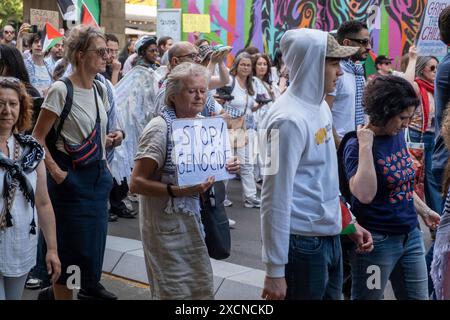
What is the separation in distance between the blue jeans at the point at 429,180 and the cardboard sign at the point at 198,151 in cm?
258

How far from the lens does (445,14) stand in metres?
4.88

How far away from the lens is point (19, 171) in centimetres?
355

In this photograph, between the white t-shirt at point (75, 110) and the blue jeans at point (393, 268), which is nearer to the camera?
the blue jeans at point (393, 268)

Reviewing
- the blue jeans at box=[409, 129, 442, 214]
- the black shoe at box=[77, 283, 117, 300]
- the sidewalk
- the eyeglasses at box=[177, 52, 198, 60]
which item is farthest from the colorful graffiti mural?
the black shoe at box=[77, 283, 117, 300]

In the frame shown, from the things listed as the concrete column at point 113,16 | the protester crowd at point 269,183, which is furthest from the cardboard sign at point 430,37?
the concrete column at point 113,16

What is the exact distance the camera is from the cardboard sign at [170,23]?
12859 mm

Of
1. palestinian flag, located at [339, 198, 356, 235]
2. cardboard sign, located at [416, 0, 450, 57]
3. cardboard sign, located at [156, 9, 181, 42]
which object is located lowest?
palestinian flag, located at [339, 198, 356, 235]

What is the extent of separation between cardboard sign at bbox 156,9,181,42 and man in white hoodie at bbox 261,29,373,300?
31.8 ft

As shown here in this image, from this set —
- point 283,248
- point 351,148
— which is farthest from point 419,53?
point 283,248

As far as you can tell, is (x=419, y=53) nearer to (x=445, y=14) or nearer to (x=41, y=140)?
(x=445, y=14)

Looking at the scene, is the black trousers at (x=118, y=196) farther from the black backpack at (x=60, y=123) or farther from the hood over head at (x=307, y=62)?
the hood over head at (x=307, y=62)

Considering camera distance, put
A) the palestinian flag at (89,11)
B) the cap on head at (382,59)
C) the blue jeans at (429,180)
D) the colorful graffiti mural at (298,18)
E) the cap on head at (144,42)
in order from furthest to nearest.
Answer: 1. the colorful graffiti mural at (298,18)
2. the cap on head at (382,59)
3. the palestinian flag at (89,11)
4. the cap on head at (144,42)
5. the blue jeans at (429,180)

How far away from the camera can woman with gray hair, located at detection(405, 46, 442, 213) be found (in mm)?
6431

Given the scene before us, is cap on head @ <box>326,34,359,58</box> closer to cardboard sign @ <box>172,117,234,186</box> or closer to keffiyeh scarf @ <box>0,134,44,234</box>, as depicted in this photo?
cardboard sign @ <box>172,117,234,186</box>
